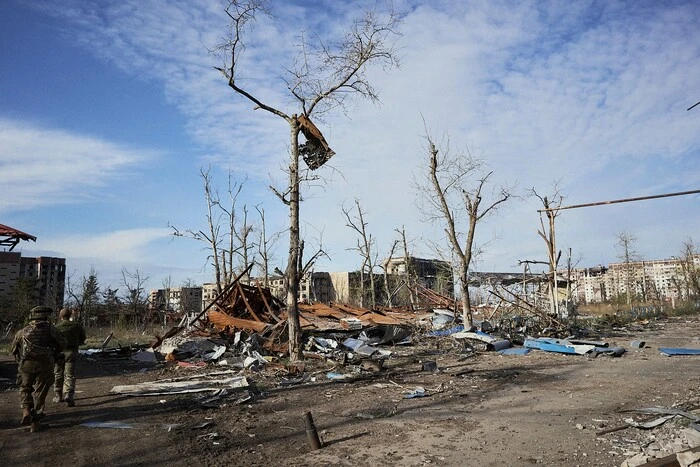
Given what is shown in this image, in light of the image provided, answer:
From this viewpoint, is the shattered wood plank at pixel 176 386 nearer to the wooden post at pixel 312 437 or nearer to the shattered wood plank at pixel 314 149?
the wooden post at pixel 312 437

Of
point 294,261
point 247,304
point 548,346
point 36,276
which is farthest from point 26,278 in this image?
point 548,346

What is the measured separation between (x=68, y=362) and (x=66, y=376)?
9.1 inches

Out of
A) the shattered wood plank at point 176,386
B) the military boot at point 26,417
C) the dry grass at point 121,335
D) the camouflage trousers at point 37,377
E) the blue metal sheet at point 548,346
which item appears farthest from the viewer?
the dry grass at point 121,335

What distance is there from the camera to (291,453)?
5320mm

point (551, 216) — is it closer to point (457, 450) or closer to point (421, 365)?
point (421, 365)

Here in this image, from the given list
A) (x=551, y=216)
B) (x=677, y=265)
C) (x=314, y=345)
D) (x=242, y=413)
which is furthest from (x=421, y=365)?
(x=677, y=265)

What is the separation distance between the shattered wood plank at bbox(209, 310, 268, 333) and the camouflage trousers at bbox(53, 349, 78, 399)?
645cm

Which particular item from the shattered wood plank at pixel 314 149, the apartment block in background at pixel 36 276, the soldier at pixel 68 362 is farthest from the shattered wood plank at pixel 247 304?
the apartment block in background at pixel 36 276

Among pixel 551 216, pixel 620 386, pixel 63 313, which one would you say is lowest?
pixel 620 386

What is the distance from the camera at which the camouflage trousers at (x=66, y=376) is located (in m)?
7.92

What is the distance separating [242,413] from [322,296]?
66839 mm

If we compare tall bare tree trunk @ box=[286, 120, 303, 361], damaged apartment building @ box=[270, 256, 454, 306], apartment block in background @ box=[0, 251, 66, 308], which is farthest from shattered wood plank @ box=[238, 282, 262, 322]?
apartment block in background @ box=[0, 251, 66, 308]

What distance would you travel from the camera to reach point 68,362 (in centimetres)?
811

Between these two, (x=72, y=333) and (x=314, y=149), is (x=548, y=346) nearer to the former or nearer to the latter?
(x=314, y=149)
